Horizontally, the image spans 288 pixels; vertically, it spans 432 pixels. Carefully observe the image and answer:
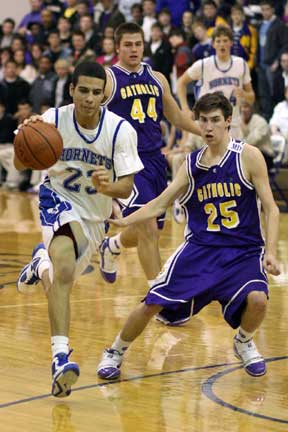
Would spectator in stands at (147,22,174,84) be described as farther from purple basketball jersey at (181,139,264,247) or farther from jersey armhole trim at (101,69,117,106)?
purple basketball jersey at (181,139,264,247)

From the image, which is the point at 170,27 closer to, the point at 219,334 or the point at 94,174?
the point at 219,334

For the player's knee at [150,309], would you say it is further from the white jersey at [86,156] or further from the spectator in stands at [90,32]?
the spectator in stands at [90,32]

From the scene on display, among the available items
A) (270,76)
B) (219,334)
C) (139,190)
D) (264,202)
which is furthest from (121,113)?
(270,76)

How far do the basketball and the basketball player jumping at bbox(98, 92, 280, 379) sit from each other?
50cm

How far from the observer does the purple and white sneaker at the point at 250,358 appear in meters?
6.14

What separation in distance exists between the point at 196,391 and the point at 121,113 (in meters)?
3.14

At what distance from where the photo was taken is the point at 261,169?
6.15 metres

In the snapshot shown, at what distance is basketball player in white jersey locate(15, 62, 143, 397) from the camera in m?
6.12

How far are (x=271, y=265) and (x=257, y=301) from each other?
0.29 meters

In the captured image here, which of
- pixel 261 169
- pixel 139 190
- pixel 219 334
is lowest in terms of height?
pixel 219 334

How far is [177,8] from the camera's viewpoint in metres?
18.6

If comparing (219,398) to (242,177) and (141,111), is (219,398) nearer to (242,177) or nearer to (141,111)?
(242,177)

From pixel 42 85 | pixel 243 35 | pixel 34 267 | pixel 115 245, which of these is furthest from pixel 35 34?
pixel 34 267

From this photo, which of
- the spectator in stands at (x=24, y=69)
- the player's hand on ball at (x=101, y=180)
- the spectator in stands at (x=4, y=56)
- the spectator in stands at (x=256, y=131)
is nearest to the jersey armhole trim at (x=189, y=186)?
the player's hand on ball at (x=101, y=180)
